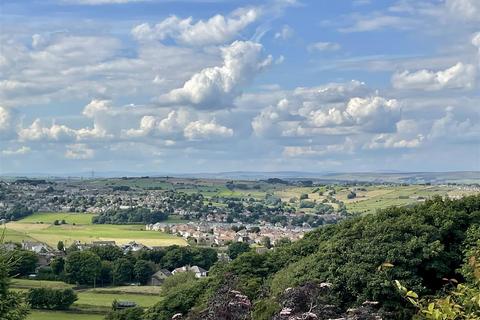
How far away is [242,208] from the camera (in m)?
161

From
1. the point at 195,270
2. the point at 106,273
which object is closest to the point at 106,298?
the point at 106,273

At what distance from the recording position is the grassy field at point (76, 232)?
91750 millimetres

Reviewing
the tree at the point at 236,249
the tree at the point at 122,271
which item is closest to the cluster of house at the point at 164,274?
the tree at the point at 122,271

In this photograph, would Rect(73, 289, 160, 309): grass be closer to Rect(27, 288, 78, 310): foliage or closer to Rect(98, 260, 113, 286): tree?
Rect(27, 288, 78, 310): foliage

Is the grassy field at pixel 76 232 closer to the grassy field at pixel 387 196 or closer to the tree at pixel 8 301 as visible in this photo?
the grassy field at pixel 387 196

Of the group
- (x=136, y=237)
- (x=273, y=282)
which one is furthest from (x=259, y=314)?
(x=136, y=237)

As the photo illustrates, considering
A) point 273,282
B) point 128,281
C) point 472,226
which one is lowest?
point 128,281

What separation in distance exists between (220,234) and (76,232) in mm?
22545

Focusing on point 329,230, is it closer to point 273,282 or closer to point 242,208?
point 273,282

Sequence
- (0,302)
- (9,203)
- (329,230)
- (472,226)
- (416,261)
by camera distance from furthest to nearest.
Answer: (9,203), (329,230), (472,226), (416,261), (0,302)

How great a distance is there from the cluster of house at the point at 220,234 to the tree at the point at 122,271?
30.7m

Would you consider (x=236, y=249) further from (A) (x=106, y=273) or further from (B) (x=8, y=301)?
(B) (x=8, y=301)

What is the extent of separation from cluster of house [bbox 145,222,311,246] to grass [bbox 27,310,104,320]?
49038mm

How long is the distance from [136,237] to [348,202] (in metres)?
68.5
